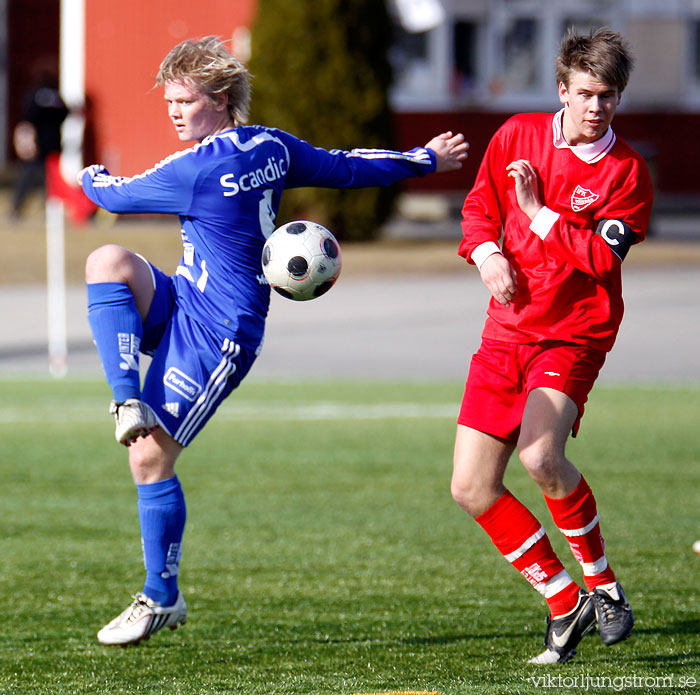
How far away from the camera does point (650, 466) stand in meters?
9.22

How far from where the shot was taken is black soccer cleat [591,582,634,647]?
4.64m

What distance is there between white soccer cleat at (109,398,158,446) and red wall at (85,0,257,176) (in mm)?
22494

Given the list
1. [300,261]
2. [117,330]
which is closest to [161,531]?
[117,330]

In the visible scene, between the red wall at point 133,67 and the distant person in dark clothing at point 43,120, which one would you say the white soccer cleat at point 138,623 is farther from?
the red wall at point 133,67

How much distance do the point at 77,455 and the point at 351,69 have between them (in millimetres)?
14117

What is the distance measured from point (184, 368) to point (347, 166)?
98 cm

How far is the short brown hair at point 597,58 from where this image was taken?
4492 mm

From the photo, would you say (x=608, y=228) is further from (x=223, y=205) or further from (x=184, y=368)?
(x=184, y=368)

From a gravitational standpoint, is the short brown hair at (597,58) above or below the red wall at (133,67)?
above

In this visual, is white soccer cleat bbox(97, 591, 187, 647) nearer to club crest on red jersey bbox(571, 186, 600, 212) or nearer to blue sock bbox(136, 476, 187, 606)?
blue sock bbox(136, 476, 187, 606)

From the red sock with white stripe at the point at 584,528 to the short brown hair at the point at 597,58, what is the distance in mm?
1365

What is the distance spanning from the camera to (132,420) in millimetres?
4574

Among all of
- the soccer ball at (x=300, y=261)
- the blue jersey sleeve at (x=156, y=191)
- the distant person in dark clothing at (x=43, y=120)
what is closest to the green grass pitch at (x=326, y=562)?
the soccer ball at (x=300, y=261)

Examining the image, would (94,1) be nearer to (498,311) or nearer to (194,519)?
(194,519)
